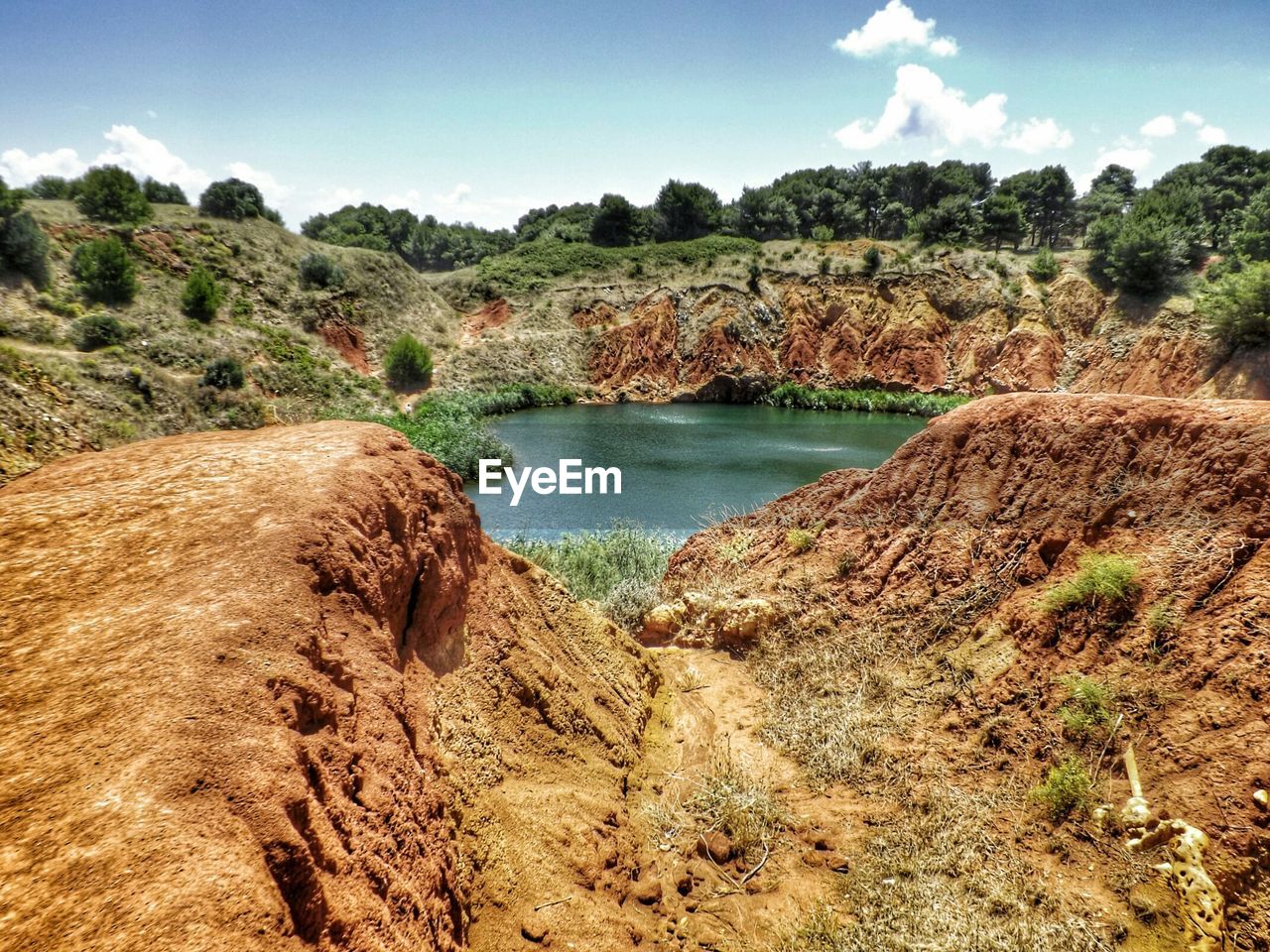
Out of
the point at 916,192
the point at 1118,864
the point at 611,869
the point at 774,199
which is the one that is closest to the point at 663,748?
the point at 611,869

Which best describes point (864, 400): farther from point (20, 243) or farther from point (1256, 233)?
point (20, 243)

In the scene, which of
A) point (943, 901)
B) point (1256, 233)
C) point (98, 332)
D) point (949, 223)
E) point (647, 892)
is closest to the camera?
point (943, 901)

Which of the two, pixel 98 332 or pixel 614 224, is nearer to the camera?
pixel 98 332

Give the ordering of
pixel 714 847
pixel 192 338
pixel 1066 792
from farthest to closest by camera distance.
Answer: pixel 192 338, pixel 714 847, pixel 1066 792

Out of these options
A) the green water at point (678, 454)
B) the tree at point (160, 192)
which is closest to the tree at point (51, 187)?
the tree at point (160, 192)

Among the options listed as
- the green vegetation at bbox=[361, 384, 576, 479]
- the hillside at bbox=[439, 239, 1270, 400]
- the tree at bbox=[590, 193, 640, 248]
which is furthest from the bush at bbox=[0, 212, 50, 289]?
the tree at bbox=[590, 193, 640, 248]

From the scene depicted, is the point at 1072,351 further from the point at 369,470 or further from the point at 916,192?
the point at 369,470

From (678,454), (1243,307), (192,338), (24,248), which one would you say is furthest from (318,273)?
(1243,307)
